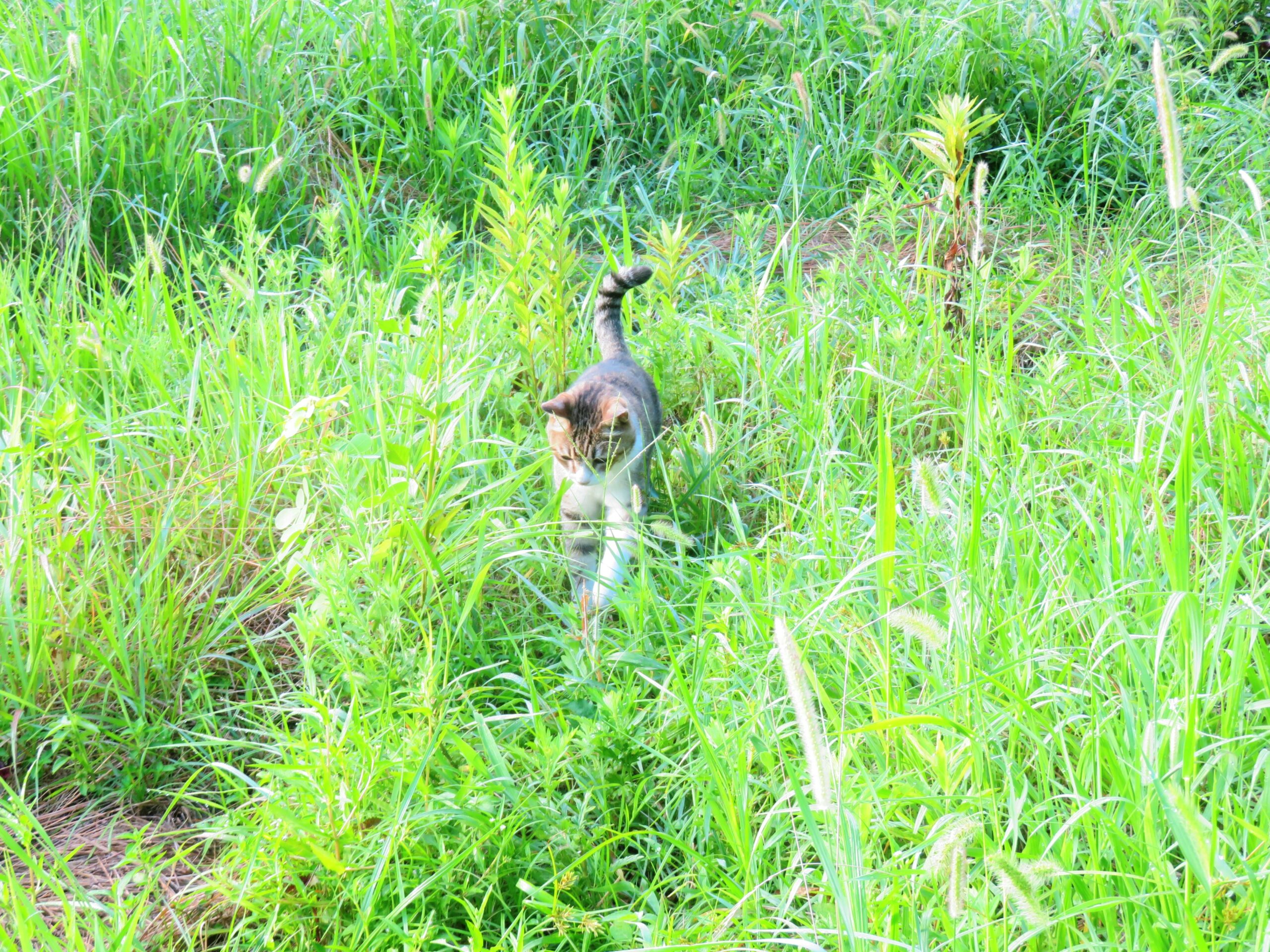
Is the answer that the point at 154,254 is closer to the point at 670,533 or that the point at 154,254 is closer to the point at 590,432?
the point at 590,432

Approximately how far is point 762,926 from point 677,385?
72.4 inches

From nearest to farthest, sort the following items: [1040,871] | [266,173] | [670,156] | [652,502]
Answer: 1. [1040,871]
2. [652,502]
3. [266,173]
4. [670,156]

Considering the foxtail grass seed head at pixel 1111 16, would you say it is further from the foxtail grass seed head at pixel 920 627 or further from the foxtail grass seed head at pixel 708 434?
the foxtail grass seed head at pixel 920 627

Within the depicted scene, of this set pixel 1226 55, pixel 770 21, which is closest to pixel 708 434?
pixel 770 21

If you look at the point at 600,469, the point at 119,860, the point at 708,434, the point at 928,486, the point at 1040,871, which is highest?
the point at 928,486

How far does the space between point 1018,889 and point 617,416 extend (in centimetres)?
147

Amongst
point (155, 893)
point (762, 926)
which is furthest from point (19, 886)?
point (762, 926)

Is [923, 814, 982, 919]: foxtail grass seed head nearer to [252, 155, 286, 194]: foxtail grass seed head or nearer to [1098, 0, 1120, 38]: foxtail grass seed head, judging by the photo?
[252, 155, 286, 194]: foxtail grass seed head

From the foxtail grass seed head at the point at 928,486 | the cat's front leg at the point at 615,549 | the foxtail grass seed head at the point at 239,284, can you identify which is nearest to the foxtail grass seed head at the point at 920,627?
the foxtail grass seed head at the point at 928,486

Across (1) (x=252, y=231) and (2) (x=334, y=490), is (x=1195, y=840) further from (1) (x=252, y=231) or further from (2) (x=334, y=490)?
(1) (x=252, y=231)

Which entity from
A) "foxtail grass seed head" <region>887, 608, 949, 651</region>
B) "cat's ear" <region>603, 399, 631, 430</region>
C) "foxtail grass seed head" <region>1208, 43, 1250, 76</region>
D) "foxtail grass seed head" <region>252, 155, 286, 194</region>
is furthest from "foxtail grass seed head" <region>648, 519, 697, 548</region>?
"foxtail grass seed head" <region>1208, 43, 1250, 76</region>

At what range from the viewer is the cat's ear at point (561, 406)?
8.38ft

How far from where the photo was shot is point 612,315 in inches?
120

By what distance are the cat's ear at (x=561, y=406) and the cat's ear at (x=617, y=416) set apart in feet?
0.30
